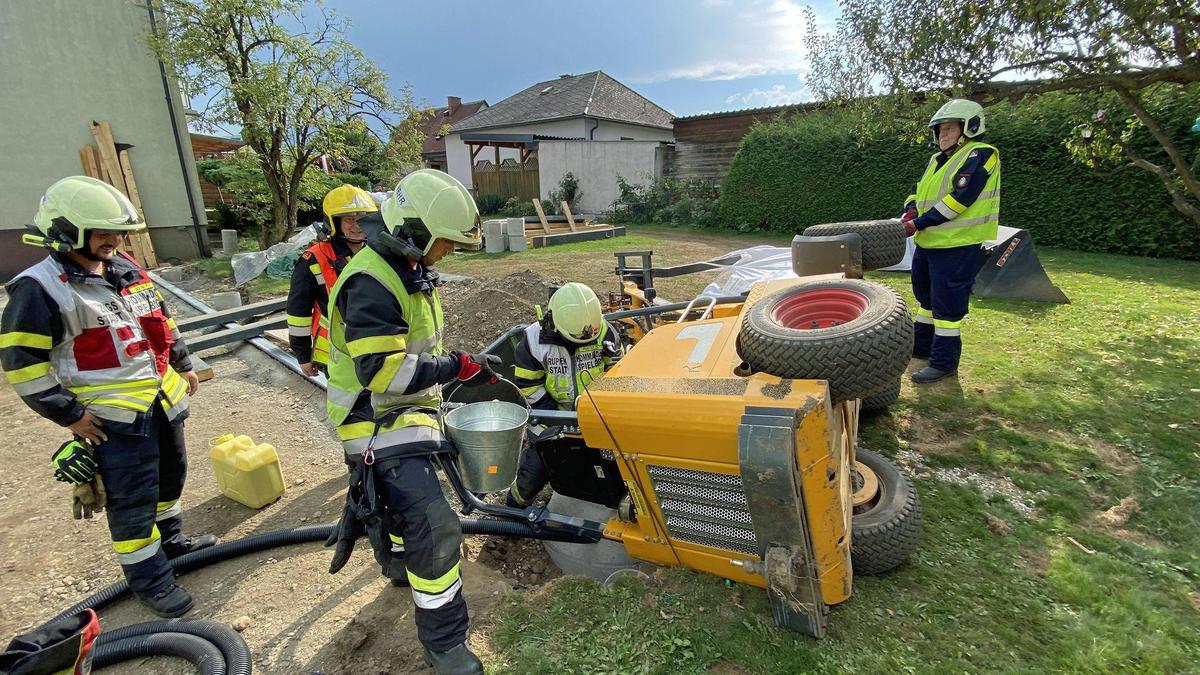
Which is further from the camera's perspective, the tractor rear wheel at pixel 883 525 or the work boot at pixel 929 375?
the work boot at pixel 929 375

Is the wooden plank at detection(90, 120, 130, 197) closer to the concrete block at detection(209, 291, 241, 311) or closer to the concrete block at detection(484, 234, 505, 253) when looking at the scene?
the concrete block at detection(209, 291, 241, 311)

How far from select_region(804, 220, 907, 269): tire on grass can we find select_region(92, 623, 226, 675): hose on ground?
4066mm

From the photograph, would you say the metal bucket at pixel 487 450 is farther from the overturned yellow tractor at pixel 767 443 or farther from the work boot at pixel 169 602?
the work boot at pixel 169 602

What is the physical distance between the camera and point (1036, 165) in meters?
11.1

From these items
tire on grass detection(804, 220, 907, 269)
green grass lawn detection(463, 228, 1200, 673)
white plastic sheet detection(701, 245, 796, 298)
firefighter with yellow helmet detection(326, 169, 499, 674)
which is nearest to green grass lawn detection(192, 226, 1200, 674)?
green grass lawn detection(463, 228, 1200, 673)

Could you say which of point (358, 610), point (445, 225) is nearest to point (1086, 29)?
point (445, 225)

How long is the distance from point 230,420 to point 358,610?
3.27 metres

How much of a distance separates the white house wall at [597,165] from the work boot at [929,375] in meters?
16.8

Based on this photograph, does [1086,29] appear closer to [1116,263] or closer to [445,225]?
[445,225]

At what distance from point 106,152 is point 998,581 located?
57.5ft

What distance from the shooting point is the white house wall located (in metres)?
20.5

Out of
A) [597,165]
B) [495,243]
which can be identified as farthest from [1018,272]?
[597,165]

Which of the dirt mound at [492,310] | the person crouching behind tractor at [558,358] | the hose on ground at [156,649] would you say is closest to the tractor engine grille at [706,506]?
the person crouching behind tractor at [558,358]

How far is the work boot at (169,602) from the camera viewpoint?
2.69m
